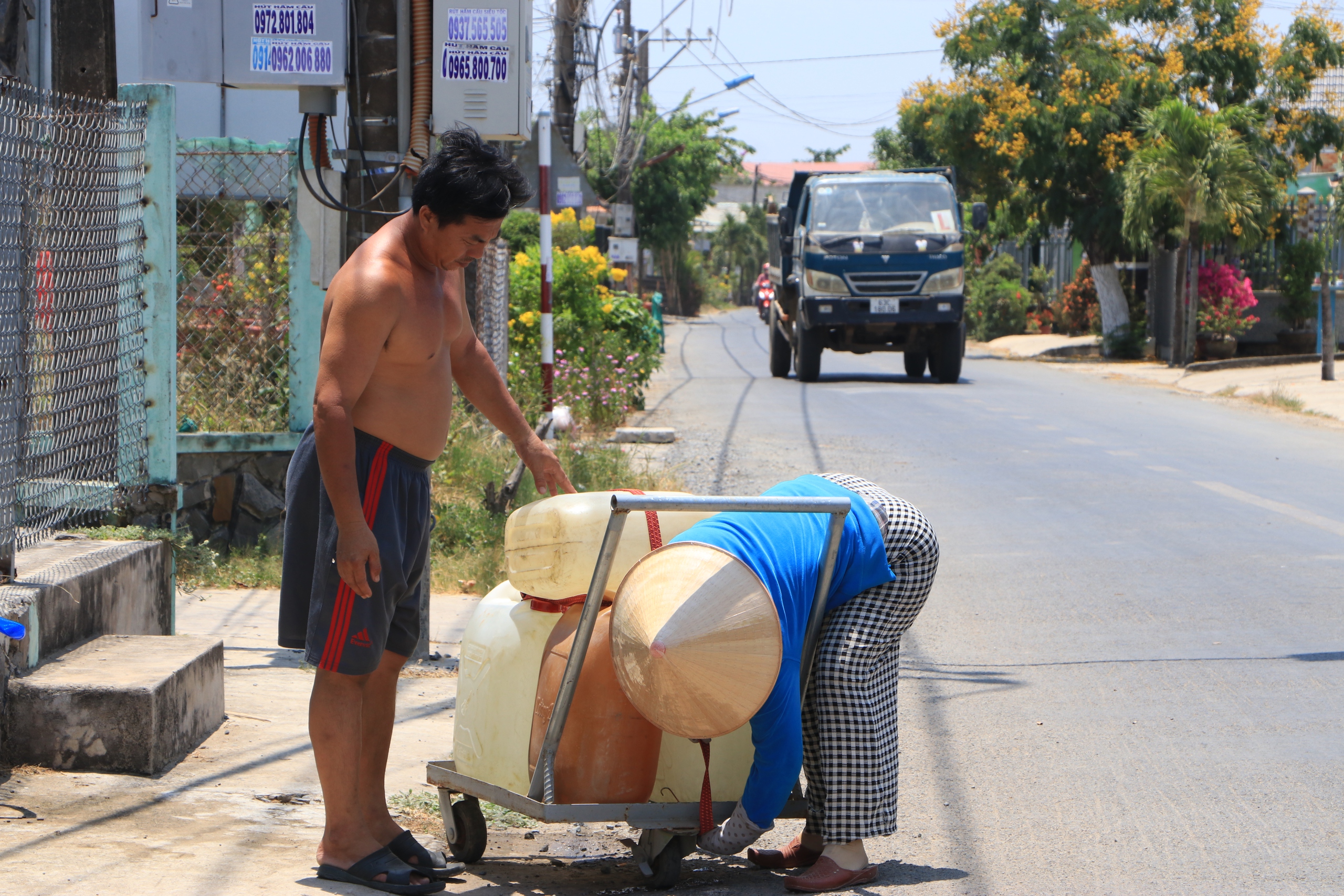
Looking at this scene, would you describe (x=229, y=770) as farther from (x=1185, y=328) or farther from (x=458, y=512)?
(x=1185, y=328)

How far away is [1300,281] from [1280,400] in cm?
908

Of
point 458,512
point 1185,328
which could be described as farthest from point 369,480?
point 1185,328

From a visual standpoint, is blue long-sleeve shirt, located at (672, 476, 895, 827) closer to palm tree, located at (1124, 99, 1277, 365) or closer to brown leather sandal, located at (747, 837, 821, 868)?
brown leather sandal, located at (747, 837, 821, 868)

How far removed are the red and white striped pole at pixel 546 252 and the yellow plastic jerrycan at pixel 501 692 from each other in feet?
21.5

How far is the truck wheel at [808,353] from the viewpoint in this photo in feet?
62.0

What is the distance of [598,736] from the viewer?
3.24m

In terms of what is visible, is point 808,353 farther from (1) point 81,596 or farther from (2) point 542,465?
(2) point 542,465

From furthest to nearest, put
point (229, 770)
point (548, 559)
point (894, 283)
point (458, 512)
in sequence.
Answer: point (894, 283), point (458, 512), point (229, 770), point (548, 559)

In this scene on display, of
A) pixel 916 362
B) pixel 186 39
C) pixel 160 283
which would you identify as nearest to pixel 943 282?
pixel 916 362

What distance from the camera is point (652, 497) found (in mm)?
3061

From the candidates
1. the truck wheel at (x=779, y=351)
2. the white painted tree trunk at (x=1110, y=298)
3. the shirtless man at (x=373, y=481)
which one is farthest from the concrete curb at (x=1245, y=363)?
the shirtless man at (x=373, y=481)

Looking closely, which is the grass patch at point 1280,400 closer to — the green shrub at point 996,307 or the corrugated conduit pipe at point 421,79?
the corrugated conduit pipe at point 421,79

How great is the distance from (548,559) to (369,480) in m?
0.46

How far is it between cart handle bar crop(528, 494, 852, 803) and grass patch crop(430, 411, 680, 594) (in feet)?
11.0
